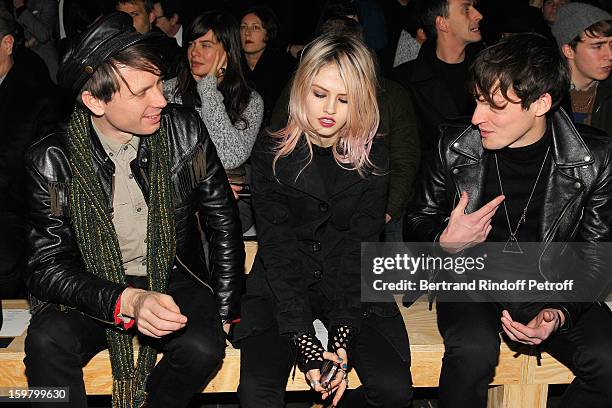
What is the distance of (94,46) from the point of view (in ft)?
9.53

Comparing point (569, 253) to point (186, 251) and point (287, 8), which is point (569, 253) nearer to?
point (186, 251)

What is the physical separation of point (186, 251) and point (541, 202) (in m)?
1.43

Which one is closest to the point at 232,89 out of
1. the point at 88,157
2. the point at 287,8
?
the point at 88,157

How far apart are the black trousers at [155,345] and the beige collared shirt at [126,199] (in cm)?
30

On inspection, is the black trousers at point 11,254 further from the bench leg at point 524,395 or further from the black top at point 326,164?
the bench leg at point 524,395

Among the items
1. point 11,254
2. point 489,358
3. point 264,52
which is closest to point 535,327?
point 489,358

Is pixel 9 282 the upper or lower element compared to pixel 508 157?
lower

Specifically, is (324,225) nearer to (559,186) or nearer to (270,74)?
(559,186)

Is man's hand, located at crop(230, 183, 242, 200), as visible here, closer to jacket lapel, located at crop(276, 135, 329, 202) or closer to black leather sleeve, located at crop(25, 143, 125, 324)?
jacket lapel, located at crop(276, 135, 329, 202)

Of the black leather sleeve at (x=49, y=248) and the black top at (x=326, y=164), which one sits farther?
the black top at (x=326, y=164)

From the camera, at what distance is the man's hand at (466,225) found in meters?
3.10

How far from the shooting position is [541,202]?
3.26 m

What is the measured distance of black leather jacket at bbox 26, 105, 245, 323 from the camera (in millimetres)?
2928

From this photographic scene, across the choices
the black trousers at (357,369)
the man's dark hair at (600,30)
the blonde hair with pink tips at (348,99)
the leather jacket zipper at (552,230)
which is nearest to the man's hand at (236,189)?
the blonde hair with pink tips at (348,99)
